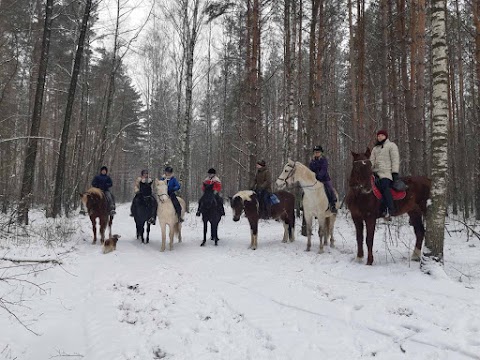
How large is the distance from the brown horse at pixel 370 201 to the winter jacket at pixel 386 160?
0.22 m

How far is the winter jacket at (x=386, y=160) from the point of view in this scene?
6898 millimetres

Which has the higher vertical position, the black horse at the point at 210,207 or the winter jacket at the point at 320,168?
the winter jacket at the point at 320,168

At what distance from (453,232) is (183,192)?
13.7 metres

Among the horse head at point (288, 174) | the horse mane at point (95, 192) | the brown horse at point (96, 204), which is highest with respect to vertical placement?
the horse head at point (288, 174)

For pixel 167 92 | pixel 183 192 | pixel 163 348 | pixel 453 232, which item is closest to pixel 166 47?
pixel 167 92

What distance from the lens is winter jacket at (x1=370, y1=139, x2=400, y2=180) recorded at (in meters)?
6.90

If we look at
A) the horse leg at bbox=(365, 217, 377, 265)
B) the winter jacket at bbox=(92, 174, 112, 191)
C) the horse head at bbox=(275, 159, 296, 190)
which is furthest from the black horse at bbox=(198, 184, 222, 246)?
the horse leg at bbox=(365, 217, 377, 265)

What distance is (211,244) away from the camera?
1016 centimetres

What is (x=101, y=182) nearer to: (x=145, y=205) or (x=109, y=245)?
(x=145, y=205)

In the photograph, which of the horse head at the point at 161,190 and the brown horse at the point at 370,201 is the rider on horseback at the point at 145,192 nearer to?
the horse head at the point at 161,190

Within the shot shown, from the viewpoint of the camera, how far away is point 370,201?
7043 mm

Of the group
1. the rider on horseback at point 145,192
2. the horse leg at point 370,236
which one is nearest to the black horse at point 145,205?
the rider on horseback at point 145,192

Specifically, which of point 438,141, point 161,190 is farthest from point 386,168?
point 161,190

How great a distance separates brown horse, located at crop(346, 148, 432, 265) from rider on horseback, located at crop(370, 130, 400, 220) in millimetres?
190
